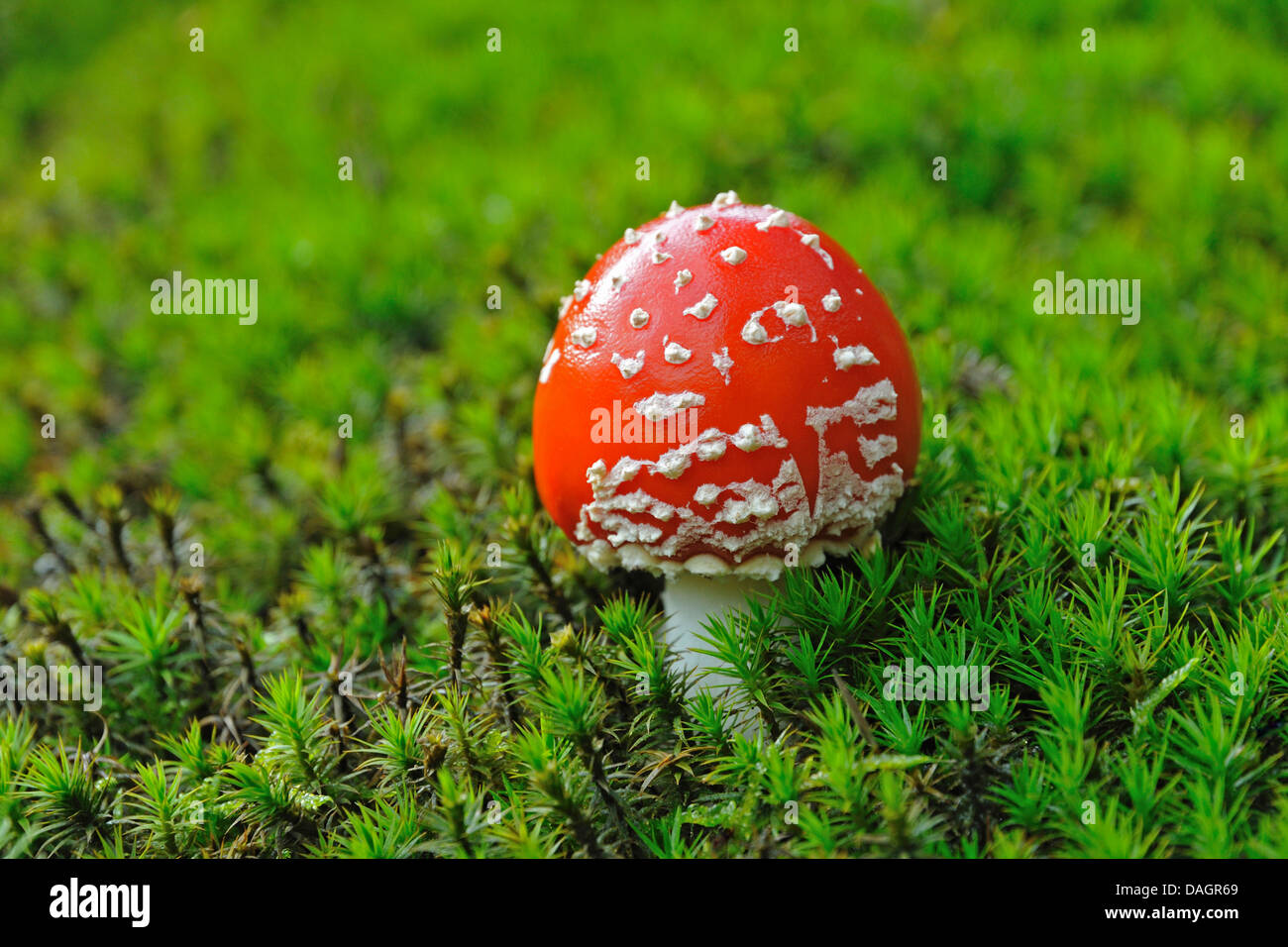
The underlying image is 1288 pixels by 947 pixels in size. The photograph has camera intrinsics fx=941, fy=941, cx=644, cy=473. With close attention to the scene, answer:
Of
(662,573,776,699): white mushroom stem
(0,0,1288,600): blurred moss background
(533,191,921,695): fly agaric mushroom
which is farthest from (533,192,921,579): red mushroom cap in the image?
(0,0,1288,600): blurred moss background

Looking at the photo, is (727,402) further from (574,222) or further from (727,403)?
(574,222)

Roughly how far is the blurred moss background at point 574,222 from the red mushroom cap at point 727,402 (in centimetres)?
71

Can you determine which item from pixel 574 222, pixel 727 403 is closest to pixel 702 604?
pixel 727 403

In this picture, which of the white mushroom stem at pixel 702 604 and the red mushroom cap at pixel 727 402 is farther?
the white mushroom stem at pixel 702 604

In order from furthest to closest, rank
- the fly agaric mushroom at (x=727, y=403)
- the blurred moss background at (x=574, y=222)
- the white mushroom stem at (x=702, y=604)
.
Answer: the blurred moss background at (x=574, y=222) < the white mushroom stem at (x=702, y=604) < the fly agaric mushroom at (x=727, y=403)

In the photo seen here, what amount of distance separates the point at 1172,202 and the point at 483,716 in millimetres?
3583

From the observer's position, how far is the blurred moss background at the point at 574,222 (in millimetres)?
3340

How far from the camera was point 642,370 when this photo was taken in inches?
87.7

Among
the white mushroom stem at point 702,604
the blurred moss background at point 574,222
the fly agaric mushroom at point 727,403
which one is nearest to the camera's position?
the fly agaric mushroom at point 727,403

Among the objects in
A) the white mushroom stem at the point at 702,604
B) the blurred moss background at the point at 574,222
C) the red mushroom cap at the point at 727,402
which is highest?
the blurred moss background at the point at 574,222

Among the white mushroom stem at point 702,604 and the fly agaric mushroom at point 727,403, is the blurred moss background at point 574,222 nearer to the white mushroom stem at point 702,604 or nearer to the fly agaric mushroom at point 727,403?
the fly agaric mushroom at point 727,403

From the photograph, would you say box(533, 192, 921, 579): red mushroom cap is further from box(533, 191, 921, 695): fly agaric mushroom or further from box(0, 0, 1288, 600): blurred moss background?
box(0, 0, 1288, 600): blurred moss background

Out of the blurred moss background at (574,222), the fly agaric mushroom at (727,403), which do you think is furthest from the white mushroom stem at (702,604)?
the blurred moss background at (574,222)
